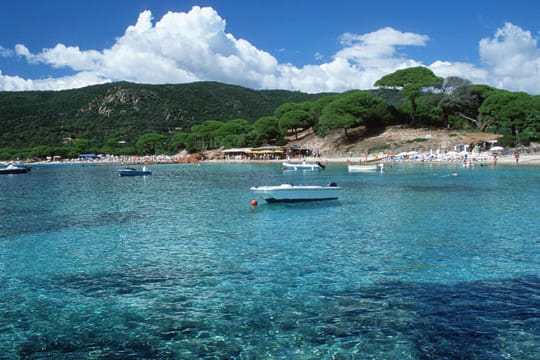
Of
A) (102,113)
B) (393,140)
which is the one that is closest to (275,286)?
(393,140)

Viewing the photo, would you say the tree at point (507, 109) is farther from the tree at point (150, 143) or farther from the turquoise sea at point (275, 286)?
the tree at point (150, 143)

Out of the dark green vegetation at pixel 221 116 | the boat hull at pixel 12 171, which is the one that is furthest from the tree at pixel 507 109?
the boat hull at pixel 12 171

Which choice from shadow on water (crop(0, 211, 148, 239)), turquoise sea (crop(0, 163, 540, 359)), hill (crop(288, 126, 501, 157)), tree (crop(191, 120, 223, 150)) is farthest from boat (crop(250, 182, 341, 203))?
tree (crop(191, 120, 223, 150))

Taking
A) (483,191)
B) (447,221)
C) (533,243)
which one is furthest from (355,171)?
(533,243)

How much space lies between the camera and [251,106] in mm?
198875

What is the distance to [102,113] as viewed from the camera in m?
186

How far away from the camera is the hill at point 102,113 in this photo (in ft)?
541

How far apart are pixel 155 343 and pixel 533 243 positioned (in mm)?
14435

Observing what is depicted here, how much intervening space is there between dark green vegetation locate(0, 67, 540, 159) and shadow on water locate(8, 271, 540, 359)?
76626mm

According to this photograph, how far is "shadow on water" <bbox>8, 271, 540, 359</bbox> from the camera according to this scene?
27.3 ft

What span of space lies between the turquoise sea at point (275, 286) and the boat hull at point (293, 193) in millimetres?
3982

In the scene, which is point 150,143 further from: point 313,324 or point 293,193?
point 313,324

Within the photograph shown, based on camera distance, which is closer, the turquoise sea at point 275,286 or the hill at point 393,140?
the turquoise sea at point 275,286

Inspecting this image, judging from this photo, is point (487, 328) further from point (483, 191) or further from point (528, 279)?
point (483, 191)
